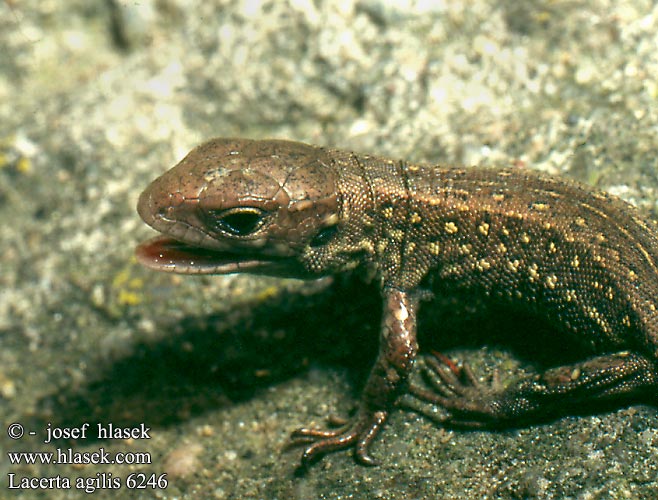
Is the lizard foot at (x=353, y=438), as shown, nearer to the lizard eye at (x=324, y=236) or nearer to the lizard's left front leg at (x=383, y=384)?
the lizard's left front leg at (x=383, y=384)

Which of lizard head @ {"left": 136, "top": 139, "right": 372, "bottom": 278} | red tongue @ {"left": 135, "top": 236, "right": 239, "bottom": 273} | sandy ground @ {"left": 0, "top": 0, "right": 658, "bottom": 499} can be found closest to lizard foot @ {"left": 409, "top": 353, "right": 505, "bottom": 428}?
sandy ground @ {"left": 0, "top": 0, "right": 658, "bottom": 499}

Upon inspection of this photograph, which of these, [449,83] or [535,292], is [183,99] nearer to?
[449,83]

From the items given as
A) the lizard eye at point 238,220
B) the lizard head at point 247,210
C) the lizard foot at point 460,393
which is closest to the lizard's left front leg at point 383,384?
the lizard foot at point 460,393

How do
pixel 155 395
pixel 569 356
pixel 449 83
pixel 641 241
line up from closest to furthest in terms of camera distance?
pixel 641 241, pixel 569 356, pixel 155 395, pixel 449 83

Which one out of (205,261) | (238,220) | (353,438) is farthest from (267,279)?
(353,438)

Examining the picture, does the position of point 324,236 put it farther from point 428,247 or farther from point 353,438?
point 353,438

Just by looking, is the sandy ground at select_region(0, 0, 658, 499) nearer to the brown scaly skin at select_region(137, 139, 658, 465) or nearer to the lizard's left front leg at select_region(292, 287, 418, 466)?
the lizard's left front leg at select_region(292, 287, 418, 466)

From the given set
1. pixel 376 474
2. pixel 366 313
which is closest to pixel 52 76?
pixel 366 313
